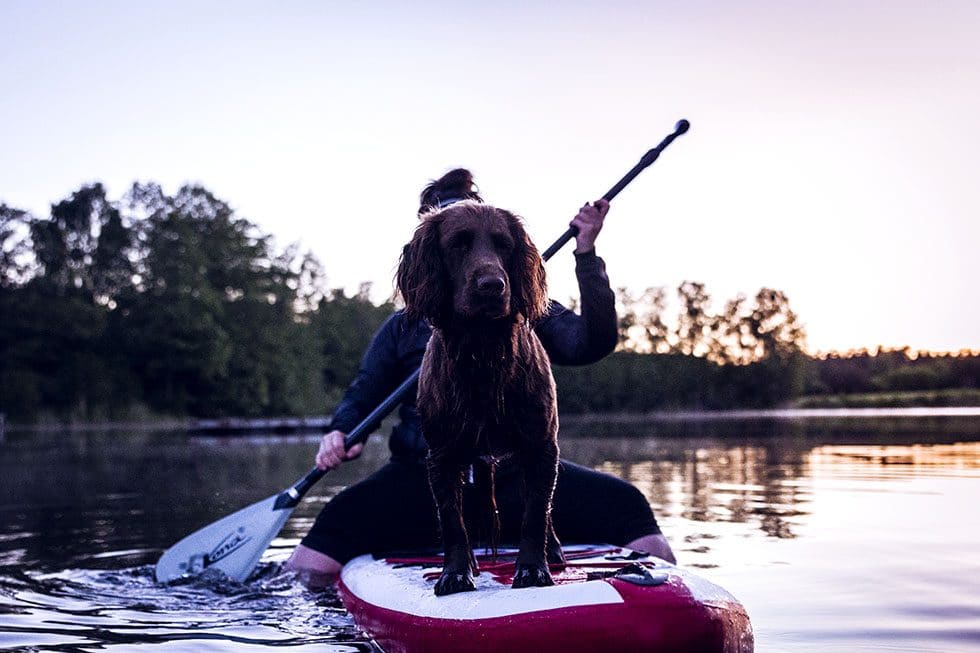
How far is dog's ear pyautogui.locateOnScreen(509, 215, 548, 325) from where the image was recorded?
3.27 m

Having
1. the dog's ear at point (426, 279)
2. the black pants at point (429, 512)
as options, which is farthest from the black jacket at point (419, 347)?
the dog's ear at point (426, 279)

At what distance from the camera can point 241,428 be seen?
135ft

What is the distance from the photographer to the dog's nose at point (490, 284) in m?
3.03

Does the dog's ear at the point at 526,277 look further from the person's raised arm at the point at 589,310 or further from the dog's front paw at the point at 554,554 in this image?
the dog's front paw at the point at 554,554

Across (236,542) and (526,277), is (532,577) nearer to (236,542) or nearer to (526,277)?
(526,277)

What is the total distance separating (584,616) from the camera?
10.3 feet

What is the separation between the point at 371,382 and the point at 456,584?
6.52 ft

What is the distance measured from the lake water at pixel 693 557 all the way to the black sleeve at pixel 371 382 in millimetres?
892

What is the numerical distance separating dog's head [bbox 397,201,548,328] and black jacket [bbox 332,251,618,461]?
1.11 feet

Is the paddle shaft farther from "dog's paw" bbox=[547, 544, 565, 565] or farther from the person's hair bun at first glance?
"dog's paw" bbox=[547, 544, 565, 565]

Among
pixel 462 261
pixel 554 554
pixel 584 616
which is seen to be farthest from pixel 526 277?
Result: pixel 554 554

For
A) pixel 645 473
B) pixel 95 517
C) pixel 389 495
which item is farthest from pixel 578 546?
pixel 645 473

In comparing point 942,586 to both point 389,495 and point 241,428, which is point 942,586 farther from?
point 241,428

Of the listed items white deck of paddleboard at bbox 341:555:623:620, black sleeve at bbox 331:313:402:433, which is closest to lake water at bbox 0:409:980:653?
white deck of paddleboard at bbox 341:555:623:620
